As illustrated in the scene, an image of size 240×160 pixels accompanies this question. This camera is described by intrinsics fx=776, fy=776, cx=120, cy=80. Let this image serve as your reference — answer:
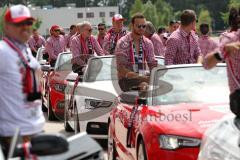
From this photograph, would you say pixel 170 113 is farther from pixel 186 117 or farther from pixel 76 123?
pixel 76 123

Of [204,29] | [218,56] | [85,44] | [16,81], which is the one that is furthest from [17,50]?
[85,44]

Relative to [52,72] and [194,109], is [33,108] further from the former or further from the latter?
[52,72]

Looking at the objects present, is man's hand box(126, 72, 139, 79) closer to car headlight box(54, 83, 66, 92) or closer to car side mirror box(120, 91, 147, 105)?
car side mirror box(120, 91, 147, 105)

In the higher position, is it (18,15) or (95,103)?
(18,15)

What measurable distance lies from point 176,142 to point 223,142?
2.06 meters

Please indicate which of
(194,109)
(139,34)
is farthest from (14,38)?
(139,34)

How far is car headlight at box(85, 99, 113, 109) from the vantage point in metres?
12.0

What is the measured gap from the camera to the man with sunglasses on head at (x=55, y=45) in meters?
21.7

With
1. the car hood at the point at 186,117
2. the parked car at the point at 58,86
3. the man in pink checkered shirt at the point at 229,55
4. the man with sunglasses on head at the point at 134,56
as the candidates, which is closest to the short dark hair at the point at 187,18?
the man with sunglasses on head at the point at 134,56

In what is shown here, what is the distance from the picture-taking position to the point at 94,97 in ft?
40.4

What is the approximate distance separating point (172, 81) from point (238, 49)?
304cm

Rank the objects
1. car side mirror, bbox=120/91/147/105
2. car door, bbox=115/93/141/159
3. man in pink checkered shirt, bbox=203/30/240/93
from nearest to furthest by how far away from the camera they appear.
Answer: man in pink checkered shirt, bbox=203/30/240/93, car side mirror, bbox=120/91/147/105, car door, bbox=115/93/141/159

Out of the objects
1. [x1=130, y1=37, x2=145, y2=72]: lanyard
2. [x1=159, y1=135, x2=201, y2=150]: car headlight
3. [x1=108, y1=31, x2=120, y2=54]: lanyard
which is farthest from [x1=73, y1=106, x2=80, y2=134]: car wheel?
[x1=159, y1=135, x2=201, y2=150]: car headlight

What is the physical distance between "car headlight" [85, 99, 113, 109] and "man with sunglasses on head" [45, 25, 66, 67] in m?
8.94
